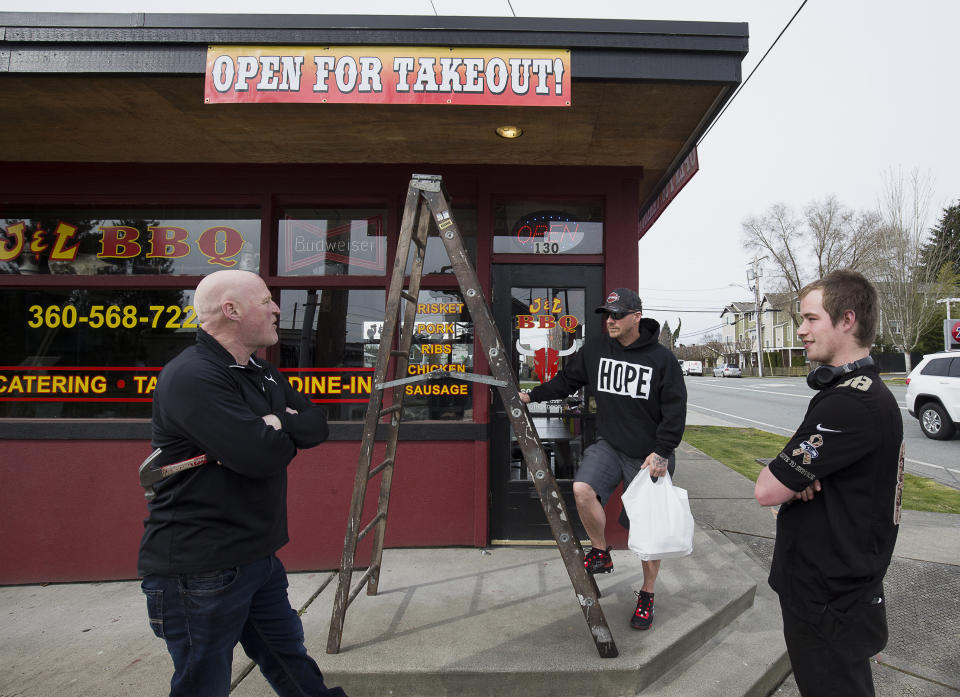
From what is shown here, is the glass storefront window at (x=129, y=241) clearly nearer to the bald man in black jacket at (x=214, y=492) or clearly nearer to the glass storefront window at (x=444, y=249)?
the glass storefront window at (x=444, y=249)

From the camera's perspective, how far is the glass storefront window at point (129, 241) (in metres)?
4.14

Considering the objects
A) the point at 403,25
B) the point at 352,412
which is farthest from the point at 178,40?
the point at 352,412

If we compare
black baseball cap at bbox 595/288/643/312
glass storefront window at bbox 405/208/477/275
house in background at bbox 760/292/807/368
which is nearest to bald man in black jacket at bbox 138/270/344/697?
black baseball cap at bbox 595/288/643/312

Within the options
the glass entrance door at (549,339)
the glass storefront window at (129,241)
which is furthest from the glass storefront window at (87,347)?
the glass entrance door at (549,339)

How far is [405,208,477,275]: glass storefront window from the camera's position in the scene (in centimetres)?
415

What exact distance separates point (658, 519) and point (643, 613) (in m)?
0.62

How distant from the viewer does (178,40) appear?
2.88 meters

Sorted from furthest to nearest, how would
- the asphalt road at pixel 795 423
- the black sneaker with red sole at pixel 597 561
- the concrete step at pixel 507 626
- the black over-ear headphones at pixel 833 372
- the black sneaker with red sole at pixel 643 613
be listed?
the asphalt road at pixel 795 423 → the black sneaker with red sole at pixel 597 561 → the black sneaker with red sole at pixel 643 613 → the concrete step at pixel 507 626 → the black over-ear headphones at pixel 833 372

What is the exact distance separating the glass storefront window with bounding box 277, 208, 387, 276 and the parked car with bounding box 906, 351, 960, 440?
36.0ft

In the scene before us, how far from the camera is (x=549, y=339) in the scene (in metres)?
4.20

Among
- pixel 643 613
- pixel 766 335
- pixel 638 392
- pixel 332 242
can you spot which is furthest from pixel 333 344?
pixel 766 335

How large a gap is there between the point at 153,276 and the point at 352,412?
1.92 metres

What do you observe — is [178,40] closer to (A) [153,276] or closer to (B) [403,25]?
(B) [403,25]

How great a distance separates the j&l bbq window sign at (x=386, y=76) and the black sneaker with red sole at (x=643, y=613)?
9.10 feet
